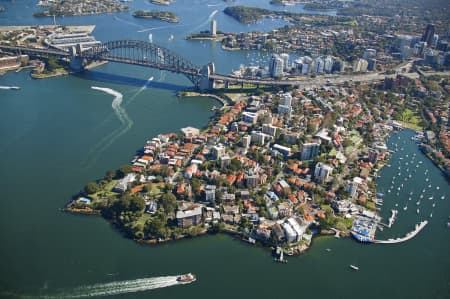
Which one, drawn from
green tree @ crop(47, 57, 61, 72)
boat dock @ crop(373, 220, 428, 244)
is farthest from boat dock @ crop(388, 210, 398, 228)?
green tree @ crop(47, 57, 61, 72)

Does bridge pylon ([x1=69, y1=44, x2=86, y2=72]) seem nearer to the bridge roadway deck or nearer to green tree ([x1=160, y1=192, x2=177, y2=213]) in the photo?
the bridge roadway deck

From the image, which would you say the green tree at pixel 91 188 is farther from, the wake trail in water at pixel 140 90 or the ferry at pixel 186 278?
the wake trail in water at pixel 140 90

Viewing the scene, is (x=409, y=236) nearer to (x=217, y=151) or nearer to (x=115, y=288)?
(x=217, y=151)

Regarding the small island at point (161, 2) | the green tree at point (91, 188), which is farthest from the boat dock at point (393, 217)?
the small island at point (161, 2)

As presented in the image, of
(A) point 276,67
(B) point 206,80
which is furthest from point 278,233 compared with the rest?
(A) point 276,67

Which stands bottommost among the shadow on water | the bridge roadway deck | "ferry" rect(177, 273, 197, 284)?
"ferry" rect(177, 273, 197, 284)

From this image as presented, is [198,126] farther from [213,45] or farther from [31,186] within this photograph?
[213,45]
